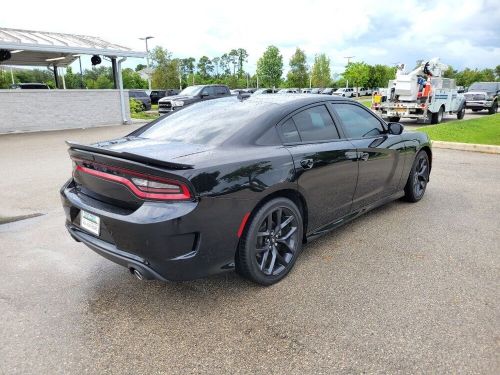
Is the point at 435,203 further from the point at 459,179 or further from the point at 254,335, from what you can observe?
the point at 254,335

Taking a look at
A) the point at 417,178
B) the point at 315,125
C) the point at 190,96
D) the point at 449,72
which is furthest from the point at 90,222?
the point at 449,72

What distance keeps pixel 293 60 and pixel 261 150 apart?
2201 inches

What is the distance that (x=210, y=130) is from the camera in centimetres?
337

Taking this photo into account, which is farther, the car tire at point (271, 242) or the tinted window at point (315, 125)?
the tinted window at point (315, 125)

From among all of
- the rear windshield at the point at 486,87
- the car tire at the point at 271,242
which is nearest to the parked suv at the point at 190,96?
the rear windshield at the point at 486,87

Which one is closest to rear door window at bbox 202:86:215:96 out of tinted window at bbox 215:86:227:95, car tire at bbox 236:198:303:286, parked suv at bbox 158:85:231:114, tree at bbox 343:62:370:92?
parked suv at bbox 158:85:231:114

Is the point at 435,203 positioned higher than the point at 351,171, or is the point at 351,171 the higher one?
the point at 351,171

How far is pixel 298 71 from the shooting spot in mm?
55531

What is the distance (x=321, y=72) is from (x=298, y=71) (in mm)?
9779

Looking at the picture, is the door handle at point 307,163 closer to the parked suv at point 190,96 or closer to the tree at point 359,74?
the parked suv at point 190,96

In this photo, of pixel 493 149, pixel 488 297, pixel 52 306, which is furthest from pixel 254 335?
pixel 493 149

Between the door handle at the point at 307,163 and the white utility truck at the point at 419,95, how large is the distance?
45.3 ft

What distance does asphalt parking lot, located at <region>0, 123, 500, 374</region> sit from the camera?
7.91 ft

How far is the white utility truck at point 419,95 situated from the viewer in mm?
15617
